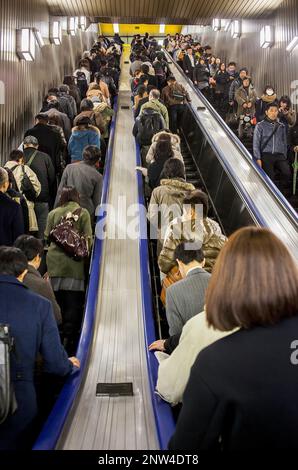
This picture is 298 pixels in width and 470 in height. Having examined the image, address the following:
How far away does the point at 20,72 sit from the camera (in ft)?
40.6

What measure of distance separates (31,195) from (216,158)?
3.94m

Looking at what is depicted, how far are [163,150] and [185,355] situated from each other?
217 inches

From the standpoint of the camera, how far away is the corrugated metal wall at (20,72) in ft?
35.7

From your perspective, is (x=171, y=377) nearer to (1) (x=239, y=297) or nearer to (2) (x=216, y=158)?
(1) (x=239, y=297)

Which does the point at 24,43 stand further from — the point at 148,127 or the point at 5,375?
the point at 5,375

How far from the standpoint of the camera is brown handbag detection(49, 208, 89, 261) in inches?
232

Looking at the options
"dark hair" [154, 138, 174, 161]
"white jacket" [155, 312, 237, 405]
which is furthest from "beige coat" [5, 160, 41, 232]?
"white jacket" [155, 312, 237, 405]

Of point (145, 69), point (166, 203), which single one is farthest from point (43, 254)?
point (145, 69)

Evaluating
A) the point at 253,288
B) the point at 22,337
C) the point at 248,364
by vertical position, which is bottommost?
the point at 22,337

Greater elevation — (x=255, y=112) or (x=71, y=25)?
(x=71, y=25)

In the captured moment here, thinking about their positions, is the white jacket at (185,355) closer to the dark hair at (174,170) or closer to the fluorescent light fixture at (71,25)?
the dark hair at (174,170)

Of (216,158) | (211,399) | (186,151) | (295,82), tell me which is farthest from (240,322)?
(295,82)

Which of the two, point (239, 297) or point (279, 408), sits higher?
point (239, 297)

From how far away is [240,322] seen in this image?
2018mm
